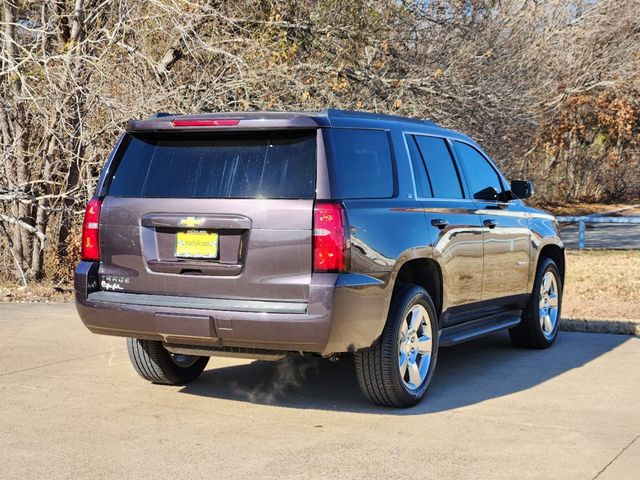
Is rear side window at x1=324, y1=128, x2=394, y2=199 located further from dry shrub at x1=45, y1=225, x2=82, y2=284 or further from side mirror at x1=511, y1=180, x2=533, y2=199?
dry shrub at x1=45, y1=225, x2=82, y2=284

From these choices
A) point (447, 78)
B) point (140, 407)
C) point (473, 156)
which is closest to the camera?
point (140, 407)

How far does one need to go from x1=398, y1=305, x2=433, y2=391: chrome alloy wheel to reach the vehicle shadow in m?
0.20

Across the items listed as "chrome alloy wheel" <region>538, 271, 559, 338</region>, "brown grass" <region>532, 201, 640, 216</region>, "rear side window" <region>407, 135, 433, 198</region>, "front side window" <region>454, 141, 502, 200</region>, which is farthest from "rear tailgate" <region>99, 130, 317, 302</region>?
"brown grass" <region>532, 201, 640, 216</region>

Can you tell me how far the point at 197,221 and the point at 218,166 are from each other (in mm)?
418

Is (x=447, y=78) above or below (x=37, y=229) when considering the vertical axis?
above

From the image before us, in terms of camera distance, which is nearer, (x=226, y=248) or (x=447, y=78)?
(x=226, y=248)

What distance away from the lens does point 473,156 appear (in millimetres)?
8484

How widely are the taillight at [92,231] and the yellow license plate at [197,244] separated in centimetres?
68

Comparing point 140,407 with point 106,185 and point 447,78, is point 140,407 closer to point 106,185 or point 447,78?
point 106,185

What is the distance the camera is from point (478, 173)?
8.42m

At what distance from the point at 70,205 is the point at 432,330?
327 inches

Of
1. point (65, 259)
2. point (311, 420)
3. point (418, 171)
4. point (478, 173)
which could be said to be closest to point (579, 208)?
point (65, 259)

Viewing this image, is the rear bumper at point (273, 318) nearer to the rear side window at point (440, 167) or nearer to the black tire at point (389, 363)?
A: the black tire at point (389, 363)

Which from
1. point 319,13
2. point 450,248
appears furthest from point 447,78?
point 450,248
